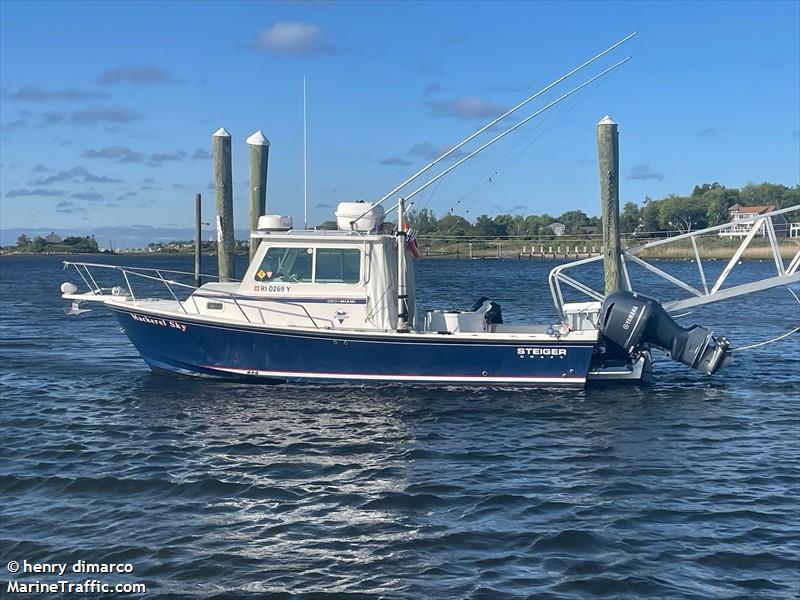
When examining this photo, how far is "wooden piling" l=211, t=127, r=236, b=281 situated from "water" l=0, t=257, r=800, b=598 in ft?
13.0

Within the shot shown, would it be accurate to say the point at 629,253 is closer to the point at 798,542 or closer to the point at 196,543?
the point at 798,542

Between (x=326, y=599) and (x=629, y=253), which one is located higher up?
(x=629, y=253)

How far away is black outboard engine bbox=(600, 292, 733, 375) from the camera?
46.3ft

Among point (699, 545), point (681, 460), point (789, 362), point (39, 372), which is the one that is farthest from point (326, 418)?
point (789, 362)

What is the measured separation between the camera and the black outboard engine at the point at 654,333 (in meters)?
14.1

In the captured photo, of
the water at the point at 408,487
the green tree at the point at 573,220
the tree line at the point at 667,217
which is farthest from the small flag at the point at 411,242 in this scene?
the green tree at the point at 573,220

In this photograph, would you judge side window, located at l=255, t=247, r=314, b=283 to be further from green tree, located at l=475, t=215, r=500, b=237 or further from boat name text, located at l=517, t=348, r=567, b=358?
green tree, located at l=475, t=215, r=500, b=237

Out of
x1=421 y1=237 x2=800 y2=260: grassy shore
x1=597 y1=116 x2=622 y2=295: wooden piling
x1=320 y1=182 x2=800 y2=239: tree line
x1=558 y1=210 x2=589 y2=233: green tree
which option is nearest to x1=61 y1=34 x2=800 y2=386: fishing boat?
x1=597 y1=116 x2=622 y2=295: wooden piling

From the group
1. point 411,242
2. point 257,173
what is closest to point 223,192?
point 257,173

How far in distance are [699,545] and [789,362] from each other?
11.8m

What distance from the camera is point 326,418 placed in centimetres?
1268

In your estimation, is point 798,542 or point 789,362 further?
point 789,362

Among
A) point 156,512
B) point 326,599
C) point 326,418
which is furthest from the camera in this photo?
point 326,418
